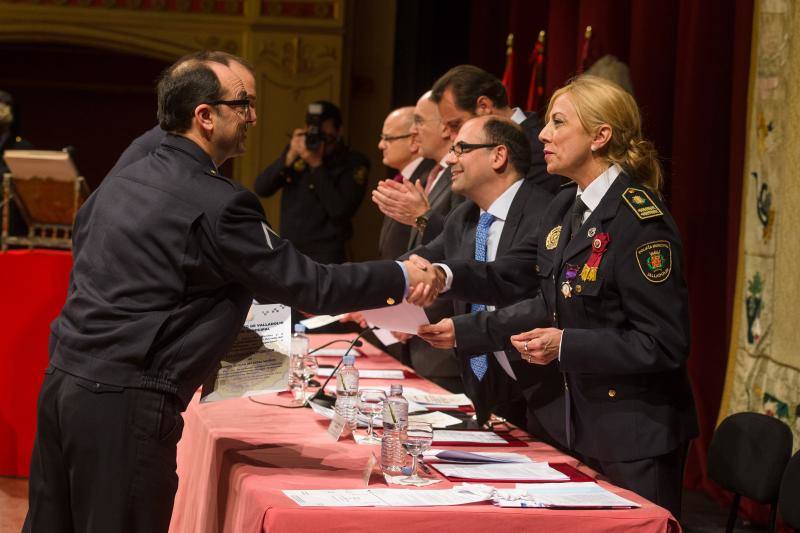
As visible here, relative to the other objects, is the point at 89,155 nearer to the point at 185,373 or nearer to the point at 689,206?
the point at 689,206

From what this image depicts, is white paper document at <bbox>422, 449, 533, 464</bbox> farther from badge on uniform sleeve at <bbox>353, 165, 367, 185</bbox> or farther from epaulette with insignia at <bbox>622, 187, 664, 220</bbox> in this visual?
badge on uniform sleeve at <bbox>353, 165, 367, 185</bbox>

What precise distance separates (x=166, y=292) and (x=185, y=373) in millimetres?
163

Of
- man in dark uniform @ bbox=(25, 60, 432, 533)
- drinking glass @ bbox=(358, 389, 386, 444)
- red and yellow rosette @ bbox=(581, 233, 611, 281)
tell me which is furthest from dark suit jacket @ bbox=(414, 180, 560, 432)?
man in dark uniform @ bbox=(25, 60, 432, 533)

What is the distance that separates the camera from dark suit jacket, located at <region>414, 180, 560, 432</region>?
9.08 feet

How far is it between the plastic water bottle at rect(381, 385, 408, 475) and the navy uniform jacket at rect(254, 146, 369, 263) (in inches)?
146

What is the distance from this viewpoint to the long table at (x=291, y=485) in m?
2.05

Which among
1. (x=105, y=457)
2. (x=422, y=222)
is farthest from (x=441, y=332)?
(x=422, y=222)

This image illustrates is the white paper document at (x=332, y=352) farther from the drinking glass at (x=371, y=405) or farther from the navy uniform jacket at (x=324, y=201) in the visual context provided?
the navy uniform jacket at (x=324, y=201)

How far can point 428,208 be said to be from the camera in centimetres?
387

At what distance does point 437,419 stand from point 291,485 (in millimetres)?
733

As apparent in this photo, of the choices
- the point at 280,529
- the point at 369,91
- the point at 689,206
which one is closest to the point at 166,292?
the point at 280,529

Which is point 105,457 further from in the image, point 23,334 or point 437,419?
point 23,334

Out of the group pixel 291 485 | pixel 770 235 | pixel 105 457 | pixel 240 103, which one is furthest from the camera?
pixel 770 235

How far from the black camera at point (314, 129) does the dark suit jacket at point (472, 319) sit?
2.54 metres
